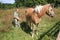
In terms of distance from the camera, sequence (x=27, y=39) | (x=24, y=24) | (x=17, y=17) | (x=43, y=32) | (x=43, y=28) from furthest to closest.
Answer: (x=17, y=17)
(x=24, y=24)
(x=43, y=28)
(x=43, y=32)
(x=27, y=39)

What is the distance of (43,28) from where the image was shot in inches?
383

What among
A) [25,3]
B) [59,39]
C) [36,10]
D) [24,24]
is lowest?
[25,3]

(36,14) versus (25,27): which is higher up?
(36,14)

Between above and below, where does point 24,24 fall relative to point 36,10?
below

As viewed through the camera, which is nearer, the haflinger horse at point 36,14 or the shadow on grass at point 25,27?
the haflinger horse at point 36,14

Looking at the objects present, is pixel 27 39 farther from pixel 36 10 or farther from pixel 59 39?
pixel 59 39

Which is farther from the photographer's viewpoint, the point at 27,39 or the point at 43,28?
the point at 43,28

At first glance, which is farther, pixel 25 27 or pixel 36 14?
pixel 25 27

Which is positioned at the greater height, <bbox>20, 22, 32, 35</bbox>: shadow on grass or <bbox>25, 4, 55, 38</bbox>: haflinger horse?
<bbox>25, 4, 55, 38</bbox>: haflinger horse

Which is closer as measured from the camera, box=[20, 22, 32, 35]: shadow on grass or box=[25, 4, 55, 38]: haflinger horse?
box=[25, 4, 55, 38]: haflinger horse

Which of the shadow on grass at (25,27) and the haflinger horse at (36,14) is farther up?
the haflinger horse at (36,14)

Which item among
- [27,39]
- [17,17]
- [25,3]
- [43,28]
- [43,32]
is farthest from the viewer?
[25,3]

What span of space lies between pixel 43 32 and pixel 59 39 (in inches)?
190

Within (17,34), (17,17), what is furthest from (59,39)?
(17,17)
